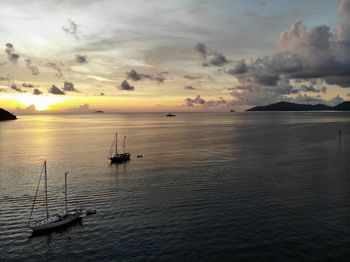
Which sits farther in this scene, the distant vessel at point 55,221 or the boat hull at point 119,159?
the boat hull at point 119,159

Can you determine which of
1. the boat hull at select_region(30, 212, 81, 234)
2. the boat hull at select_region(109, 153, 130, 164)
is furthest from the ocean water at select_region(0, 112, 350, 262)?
the boat hull at select_region(109, 153, 130, 164)

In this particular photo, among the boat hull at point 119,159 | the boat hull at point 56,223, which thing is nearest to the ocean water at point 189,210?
the boat hull at point 56,223

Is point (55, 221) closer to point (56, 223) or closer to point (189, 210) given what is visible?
point (56, 223)

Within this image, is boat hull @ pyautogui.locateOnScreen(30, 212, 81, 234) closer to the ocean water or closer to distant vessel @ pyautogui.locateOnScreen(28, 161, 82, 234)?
distant vessel @ pyautogui.locateOnScreen(28, 161, 82, 234)

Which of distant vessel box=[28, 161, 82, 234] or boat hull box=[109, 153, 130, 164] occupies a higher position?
boat hull box=[109, 153, 130, 164]

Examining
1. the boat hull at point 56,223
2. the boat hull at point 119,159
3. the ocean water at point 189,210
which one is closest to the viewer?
the ocean water at point 189,210

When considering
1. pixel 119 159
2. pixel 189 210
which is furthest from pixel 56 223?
pixel 119 159

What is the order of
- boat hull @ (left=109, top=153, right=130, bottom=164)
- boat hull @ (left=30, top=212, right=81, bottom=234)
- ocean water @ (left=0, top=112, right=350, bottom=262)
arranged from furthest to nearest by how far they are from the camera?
boat hull @ (left=109, top=153, right=130, bottom=164), boat hull @ (left=30, top=212, right=81, bottom=234), ocean water @ (left=0, top=112, right=350, bottom=262)

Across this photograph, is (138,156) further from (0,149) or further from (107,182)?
(0,149)

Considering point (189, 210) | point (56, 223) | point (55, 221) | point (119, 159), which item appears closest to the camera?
point (56, 223)

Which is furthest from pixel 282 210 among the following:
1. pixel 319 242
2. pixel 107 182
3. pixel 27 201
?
pixel 27 201

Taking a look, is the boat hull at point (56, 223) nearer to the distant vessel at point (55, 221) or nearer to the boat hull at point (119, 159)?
the distant vessel at point (55, 221)
